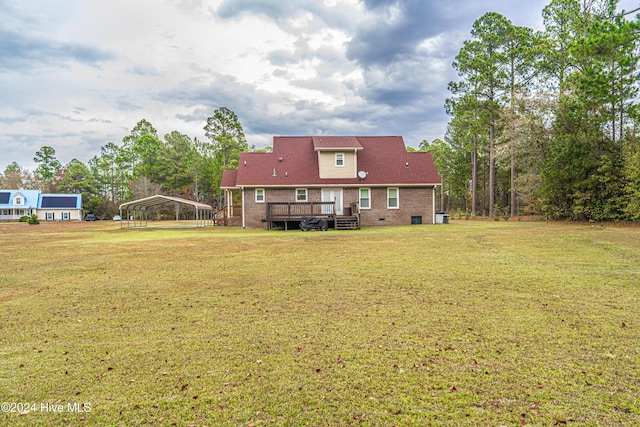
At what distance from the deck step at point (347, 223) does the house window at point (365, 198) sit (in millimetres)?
3230

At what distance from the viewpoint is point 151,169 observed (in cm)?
5625

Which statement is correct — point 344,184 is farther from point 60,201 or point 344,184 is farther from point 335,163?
point 60,201

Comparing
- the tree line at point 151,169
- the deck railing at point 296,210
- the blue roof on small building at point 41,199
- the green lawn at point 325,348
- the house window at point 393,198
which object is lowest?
the green lawn at point 325,348

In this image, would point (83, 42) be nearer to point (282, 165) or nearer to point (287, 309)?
point (282, 165)

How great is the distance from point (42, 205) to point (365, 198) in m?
57.9

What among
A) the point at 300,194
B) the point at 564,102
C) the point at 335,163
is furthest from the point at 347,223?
the point at 564,102


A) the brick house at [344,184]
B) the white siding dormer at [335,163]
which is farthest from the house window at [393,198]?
the white siding dormer at [335,163]

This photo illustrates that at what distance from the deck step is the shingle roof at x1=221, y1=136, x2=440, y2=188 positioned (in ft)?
11.4

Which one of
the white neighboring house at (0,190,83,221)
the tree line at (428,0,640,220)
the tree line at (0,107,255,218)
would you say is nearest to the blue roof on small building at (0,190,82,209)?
the white neighboring house at (0,190,83,221)

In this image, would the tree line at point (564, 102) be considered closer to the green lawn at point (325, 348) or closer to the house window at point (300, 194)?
the green lawn at point (325, 348)

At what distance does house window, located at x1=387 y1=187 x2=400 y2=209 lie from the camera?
24875 mm

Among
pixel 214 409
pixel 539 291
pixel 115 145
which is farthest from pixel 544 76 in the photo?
pixel 115 145

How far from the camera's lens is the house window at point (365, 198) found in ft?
81.2

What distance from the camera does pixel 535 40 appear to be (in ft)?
91.8
